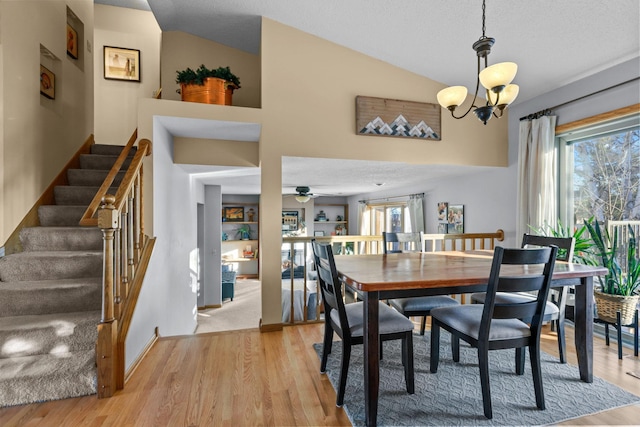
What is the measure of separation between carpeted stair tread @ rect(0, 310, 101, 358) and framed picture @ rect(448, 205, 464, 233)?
4217 millimetres

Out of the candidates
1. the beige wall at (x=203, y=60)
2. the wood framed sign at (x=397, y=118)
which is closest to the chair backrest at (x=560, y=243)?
the wood framed sign at (x=397, y=118)

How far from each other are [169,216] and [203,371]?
66.3 inches

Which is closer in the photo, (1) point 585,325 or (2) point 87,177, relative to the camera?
(1) point 585,325

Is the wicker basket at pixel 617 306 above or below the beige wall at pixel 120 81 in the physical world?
below

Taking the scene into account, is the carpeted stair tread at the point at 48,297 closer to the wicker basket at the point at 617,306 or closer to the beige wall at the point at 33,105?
the beige wall at the point at 33,105

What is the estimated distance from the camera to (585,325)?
1952 millimetres

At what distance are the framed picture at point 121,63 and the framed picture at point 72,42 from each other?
0.92m

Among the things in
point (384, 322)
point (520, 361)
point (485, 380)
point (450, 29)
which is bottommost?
point (520, 361)

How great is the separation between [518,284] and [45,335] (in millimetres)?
2812

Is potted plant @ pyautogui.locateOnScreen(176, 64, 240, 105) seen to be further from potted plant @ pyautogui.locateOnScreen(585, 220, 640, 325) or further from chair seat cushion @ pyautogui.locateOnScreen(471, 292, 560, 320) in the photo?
potted plant @ pyautogui.locateOnScreen(585, 220, 640, 325)

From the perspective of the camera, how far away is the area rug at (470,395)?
5.49ft

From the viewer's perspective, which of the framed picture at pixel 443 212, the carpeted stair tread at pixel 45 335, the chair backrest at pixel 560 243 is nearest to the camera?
the carpeted stair tread at pixel 45 335

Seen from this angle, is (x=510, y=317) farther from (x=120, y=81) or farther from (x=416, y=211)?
(x=120, y=81)

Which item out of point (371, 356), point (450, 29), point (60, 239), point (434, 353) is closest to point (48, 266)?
point (60, 239)
